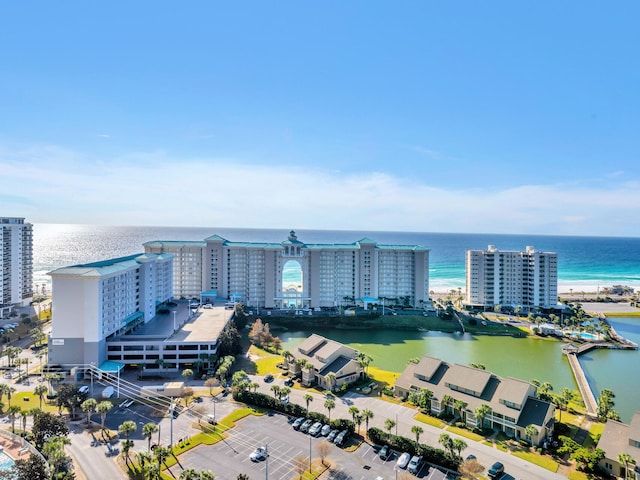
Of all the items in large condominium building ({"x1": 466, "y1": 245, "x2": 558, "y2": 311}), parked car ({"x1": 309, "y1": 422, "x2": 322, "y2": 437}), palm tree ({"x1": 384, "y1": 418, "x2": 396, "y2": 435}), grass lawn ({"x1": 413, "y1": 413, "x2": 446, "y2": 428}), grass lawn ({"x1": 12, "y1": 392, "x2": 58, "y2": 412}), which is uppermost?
large condominium building ({"x1": 466, "y1": 245, "x2": 558, "y2": 311})

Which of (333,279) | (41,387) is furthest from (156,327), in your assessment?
(333,279)

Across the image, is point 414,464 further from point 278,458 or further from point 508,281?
point 508,281

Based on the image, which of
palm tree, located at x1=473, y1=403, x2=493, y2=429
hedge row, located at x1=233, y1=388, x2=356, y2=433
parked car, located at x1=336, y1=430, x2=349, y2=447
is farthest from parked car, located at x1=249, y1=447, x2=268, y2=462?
palm tree, located at x1=473, y1=403, x2=493, y2=429

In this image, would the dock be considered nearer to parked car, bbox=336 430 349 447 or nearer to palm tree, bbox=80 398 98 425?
parked car, bbox=336 430 349 447

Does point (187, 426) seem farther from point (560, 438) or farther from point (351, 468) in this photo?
point (560, 438)

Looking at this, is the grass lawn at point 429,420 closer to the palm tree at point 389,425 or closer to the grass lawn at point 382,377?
the palm tree at point 389,425

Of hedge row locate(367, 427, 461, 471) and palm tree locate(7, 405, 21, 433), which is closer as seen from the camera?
hedge row locate(367, 427, 461, 471)

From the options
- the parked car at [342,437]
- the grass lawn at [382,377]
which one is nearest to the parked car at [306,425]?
the parked car at [342,437]
